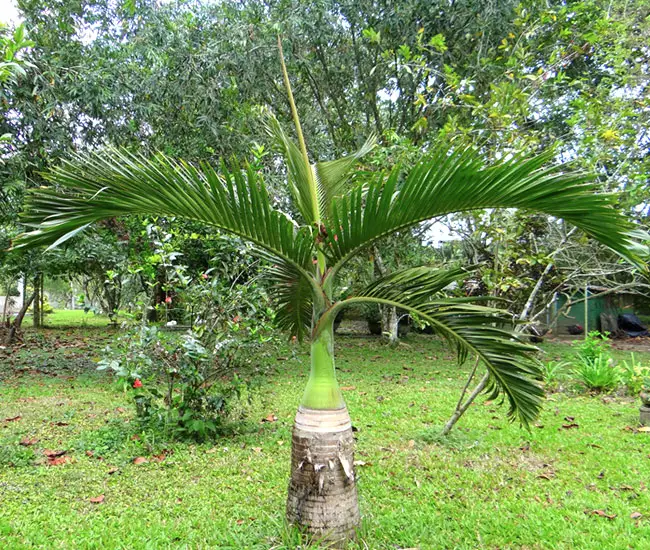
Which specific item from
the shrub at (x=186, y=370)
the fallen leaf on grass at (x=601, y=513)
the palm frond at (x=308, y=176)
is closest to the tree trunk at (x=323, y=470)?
the palm frond at (x=308, y=176)

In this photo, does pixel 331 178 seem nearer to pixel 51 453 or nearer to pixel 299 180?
pixel 299 180

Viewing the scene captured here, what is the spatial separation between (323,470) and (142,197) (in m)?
1.39

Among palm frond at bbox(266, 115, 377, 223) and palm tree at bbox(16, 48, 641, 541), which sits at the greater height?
palm frond at bbox(266, 115, 377, 223)

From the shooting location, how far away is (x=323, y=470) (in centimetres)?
208

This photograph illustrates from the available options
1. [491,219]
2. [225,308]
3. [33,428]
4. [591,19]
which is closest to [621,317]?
[591,19]

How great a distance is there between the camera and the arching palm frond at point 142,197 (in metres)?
1.89

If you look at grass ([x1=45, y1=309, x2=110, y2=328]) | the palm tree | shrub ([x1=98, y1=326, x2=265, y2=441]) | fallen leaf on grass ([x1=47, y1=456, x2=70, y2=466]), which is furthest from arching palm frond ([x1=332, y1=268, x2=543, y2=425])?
grass ([x1=45, y1=309, x2=110, y2=328])

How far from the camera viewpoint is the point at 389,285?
2230 mm

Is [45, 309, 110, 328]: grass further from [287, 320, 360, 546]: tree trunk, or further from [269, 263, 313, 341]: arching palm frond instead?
[287, 320, 360, 546]: tree trunk

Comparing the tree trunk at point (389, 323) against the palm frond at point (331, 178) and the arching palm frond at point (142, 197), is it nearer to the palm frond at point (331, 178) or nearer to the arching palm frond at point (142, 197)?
the palm frond at point (331, 178)

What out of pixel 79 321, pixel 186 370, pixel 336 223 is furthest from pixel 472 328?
pixel 79 321

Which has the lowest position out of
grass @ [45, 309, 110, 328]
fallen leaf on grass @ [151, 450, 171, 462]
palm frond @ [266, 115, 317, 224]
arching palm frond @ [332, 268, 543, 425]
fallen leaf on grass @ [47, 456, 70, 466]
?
fallen leaf on grass @ [47, 456, 70, 466]

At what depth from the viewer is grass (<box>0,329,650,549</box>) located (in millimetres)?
2434

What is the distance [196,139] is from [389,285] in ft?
17.2
